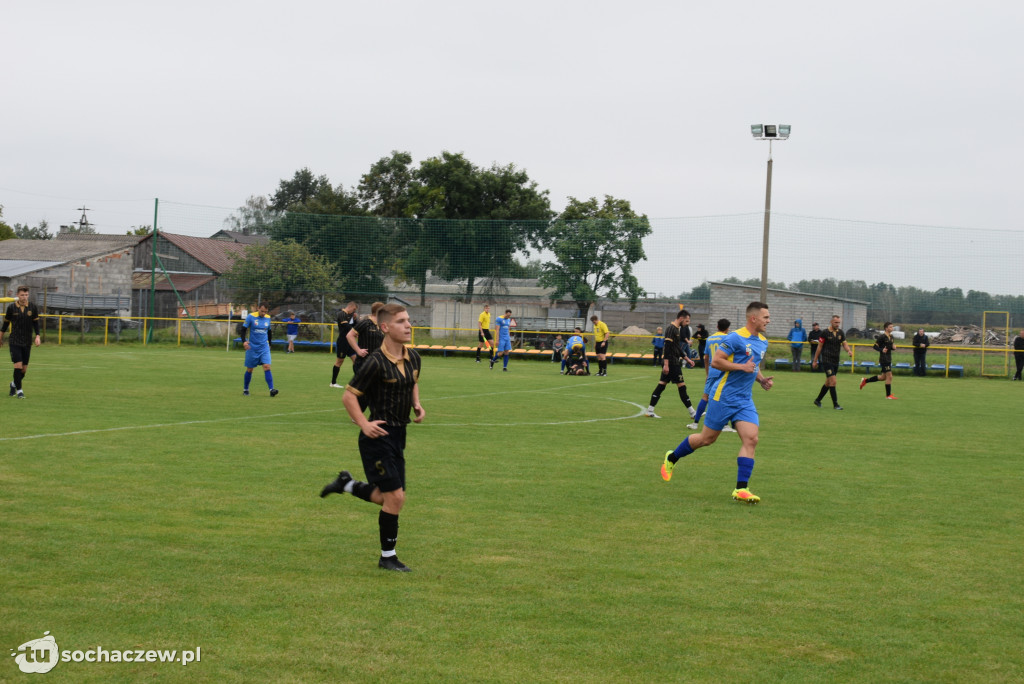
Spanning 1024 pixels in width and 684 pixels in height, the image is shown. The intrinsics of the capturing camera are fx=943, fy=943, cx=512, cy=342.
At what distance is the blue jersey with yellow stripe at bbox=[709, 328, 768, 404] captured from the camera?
33.3ft

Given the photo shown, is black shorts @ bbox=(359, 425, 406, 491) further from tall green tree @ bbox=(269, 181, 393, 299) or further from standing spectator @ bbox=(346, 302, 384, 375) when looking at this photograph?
tall green tree @ bbox=(269, 181, 393, 299)

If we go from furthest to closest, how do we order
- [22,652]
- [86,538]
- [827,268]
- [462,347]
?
1. [462,347]
2. [827,268]
3. [86,538]
4. [22,652]

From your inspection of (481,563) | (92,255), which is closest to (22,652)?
(481,563)

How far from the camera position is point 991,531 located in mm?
8352

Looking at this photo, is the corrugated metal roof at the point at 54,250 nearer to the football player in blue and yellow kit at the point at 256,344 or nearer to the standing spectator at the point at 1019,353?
the football player in blue and yellow kit at the point at 256,344

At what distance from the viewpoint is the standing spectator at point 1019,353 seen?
35.8 meters

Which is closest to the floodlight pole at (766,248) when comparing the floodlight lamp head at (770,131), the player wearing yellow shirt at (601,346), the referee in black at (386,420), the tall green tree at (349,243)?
the floodlight lamp head at (770,131)

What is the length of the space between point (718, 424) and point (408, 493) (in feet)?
11.2

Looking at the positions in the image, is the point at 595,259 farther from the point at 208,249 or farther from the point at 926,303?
the point at 208,249

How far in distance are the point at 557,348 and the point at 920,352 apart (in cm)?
1411

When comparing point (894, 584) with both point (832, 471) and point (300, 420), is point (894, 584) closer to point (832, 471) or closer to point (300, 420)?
point (832, 471)

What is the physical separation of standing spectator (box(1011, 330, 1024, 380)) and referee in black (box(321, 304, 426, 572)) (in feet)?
115

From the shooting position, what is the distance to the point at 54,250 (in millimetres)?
65562

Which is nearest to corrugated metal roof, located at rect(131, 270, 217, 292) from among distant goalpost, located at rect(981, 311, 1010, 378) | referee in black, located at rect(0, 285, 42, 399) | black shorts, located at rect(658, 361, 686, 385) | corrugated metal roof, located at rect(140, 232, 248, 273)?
corrugated metal roof, located at rect(140, 232, 248, 273)
